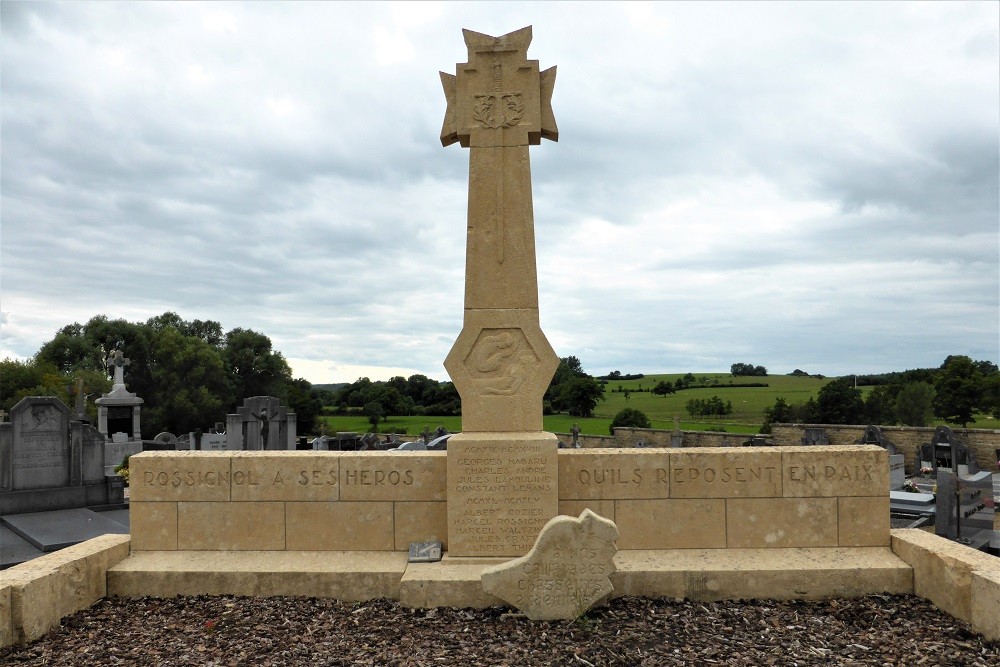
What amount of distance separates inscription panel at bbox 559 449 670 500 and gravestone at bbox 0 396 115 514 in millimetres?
12263

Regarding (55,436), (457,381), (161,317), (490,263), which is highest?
(161,317)

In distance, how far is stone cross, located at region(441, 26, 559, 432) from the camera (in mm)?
6008

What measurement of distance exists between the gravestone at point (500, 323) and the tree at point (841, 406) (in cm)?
3033

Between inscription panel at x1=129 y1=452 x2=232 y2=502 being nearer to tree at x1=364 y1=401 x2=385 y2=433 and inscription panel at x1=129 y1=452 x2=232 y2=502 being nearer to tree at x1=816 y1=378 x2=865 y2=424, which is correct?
tree at x1=816 y1=378 x2=865 y2=424

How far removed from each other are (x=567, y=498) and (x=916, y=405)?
29554 millimetres

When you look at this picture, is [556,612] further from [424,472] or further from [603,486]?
[424,472]

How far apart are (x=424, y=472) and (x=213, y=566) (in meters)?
2.02

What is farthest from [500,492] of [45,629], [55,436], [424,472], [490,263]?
[55,436]

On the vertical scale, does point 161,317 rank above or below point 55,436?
above

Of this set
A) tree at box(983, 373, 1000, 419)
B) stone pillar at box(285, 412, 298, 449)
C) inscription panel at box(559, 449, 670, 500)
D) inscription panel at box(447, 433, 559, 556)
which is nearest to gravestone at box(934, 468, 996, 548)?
inscription panel at box(559, 449, 670, 500)

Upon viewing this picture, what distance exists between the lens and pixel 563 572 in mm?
4992

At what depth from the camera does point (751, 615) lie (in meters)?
5.08

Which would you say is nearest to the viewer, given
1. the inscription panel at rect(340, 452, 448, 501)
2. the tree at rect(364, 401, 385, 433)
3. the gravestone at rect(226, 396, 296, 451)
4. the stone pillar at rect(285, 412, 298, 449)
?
the inscription panel at rect(340, 452, 448, 501)

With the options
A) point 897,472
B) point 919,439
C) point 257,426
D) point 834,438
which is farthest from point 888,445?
point 257,426
